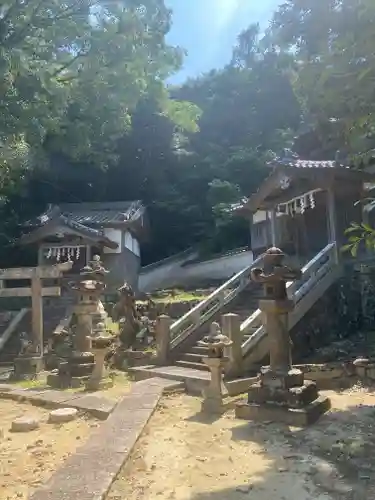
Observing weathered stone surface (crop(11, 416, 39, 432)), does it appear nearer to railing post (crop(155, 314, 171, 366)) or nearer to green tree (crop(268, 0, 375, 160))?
railing post (crop(155, 314, 171, 366))

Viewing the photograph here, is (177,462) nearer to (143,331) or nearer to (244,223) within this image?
(143,331)

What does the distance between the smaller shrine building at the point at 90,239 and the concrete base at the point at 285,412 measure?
20097 millimetres

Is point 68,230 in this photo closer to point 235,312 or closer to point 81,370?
point 235,312

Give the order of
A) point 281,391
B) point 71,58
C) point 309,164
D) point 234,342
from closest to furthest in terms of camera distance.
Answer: point 281,391 < point 234,342 < point 309,164 < point 71,58

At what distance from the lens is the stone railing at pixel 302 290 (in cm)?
1195

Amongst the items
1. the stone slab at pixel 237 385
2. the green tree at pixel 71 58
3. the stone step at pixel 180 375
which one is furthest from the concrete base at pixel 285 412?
the green tree at pixel 71 58

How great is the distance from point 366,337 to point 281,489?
9.08m

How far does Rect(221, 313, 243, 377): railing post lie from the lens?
11000 mm

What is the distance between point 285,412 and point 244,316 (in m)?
7.32

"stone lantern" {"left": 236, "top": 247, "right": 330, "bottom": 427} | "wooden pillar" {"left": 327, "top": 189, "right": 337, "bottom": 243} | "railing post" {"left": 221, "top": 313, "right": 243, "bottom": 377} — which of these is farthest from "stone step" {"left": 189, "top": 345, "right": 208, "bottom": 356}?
"wooden pillar" {"left": 327, "top": 189, "right": 337, "bottom": 243}

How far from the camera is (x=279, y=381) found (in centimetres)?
811

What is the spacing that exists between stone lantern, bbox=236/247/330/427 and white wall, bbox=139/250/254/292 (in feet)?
60.0

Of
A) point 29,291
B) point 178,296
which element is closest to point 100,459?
point 29,291

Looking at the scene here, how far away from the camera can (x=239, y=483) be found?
5289 mm
